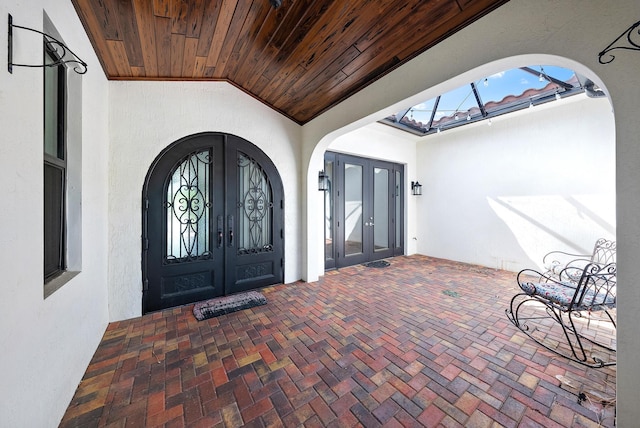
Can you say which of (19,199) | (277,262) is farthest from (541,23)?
(277,262)

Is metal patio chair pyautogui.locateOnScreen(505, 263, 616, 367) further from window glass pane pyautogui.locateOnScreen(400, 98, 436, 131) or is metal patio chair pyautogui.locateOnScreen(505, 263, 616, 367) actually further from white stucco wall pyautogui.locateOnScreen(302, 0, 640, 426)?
window glass pane pyautogui.locateOnScreen(400, 98, 436, 131)

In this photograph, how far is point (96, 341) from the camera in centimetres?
222

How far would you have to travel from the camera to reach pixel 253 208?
146 inches

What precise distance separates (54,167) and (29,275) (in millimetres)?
966

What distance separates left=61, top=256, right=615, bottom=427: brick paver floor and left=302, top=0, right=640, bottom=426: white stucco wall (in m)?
0.66

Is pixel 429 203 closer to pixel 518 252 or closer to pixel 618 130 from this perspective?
pixel 518 252

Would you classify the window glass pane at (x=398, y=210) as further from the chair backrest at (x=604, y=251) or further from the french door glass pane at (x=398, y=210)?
the chair backrest at (x=604, y=251)

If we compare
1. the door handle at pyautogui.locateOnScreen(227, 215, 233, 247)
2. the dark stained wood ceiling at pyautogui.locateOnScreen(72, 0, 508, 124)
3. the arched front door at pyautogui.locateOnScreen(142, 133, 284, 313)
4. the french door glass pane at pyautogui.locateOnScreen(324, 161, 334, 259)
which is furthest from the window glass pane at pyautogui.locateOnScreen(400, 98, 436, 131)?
the door handle at pyautogui.locateOnScreen(227, 215, 233, 247)

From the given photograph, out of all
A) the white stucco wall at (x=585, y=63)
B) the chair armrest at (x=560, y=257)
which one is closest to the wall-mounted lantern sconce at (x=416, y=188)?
the chair armrest at (x=560, y=257)

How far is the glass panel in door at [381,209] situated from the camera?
5785mm

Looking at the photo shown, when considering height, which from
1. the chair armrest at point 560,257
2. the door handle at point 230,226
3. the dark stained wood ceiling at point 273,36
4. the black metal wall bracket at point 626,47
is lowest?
the chair armrest at point 560,257

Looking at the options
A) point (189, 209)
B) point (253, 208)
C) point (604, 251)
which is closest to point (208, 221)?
point (189, 209)

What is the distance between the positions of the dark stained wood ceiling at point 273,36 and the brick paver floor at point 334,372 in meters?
2.91

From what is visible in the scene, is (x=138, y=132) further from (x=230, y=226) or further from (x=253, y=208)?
(x=253, y=208)
